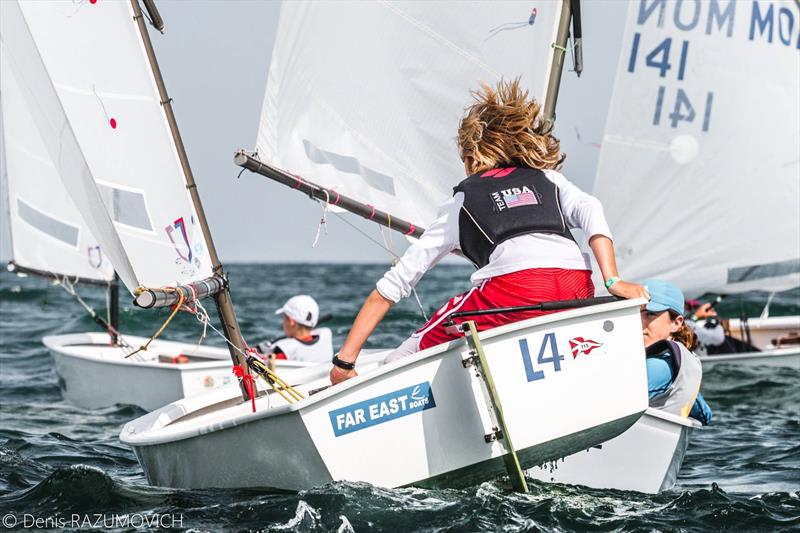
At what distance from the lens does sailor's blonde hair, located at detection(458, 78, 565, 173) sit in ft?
12.8

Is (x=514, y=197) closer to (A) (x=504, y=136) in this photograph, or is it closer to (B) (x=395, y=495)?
(A) (x=504, y=136)

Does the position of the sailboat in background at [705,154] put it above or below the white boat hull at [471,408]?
above

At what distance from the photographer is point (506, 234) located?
12.4 feet

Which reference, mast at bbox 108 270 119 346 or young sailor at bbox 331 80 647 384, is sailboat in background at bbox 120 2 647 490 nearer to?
young sailor at bbox 331 80 647 384

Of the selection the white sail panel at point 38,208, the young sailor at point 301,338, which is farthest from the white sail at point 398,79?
the white sail panel at point 38,208

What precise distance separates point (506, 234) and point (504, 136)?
14.3 inches

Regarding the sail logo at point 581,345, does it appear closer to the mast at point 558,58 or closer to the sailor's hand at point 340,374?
the sailor's hand at point 340,374

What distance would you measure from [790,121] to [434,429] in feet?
21.7

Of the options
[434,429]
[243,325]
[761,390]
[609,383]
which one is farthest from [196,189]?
[243,325]

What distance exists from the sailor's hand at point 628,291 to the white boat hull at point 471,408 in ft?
0.16

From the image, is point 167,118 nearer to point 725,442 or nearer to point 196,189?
point 196,189

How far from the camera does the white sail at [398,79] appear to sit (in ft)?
22.9

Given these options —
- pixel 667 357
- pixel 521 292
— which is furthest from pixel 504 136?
pixel 667 357

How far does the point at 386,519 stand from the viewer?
12.3 ft
